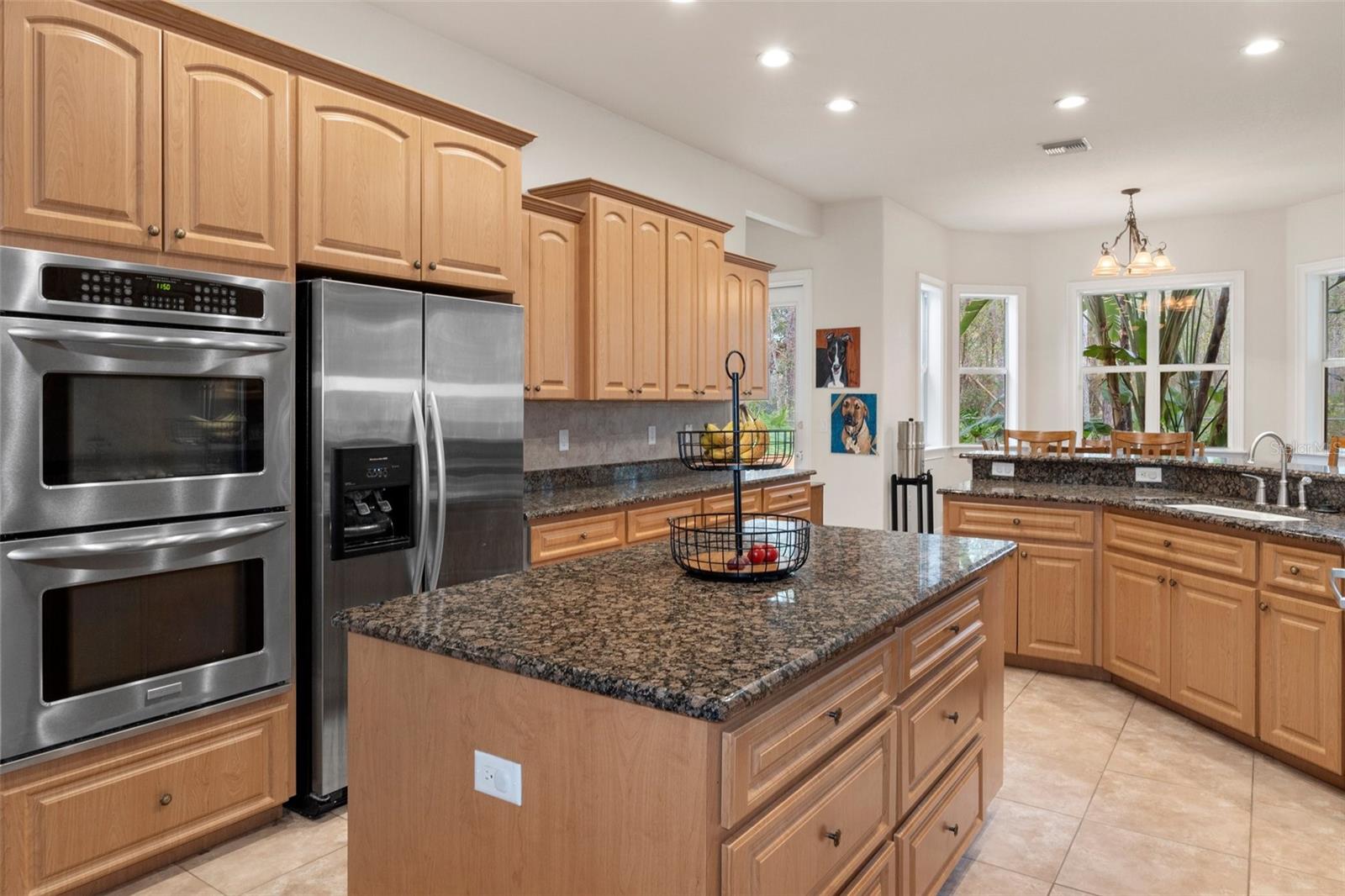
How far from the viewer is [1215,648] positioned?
3.45 metres

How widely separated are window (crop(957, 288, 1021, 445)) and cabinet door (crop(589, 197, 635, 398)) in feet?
15.6

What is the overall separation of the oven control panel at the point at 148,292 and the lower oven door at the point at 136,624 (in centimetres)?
61

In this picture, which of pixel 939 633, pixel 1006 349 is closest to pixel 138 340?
pixel 939 633

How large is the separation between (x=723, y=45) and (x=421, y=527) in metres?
2.56

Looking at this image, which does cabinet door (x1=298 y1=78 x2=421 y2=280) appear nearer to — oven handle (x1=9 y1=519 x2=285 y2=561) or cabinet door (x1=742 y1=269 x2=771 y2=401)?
oven handle (x1=9 y1=519 x2=285 y2=561)

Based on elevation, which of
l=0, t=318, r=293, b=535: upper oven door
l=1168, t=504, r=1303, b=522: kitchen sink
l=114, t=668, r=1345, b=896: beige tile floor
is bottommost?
l=114, t=668, r=1345, b=896: beige tile floor

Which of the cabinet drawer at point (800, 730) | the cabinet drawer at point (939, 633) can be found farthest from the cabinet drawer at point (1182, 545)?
the cabinet drawer at point (800, 730)

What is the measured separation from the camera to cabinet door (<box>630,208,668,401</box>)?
14.9 ft

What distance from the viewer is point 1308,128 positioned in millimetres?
5184

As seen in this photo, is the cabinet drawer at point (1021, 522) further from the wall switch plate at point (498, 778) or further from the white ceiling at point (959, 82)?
A: the wall switch plate at point (498, 778)

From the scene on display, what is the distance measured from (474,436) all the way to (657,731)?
208 centimetres

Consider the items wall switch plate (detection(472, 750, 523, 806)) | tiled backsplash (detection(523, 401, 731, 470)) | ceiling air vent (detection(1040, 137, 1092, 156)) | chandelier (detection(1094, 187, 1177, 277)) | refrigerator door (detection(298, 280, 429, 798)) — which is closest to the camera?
wall switch plate (detection(472, 750, 523, 806))

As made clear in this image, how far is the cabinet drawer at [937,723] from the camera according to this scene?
1.95 meters

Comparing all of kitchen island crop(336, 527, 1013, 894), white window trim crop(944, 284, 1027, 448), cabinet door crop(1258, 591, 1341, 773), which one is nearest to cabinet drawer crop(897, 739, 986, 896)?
kitchen island crop(336, 527, 1013, 894)
